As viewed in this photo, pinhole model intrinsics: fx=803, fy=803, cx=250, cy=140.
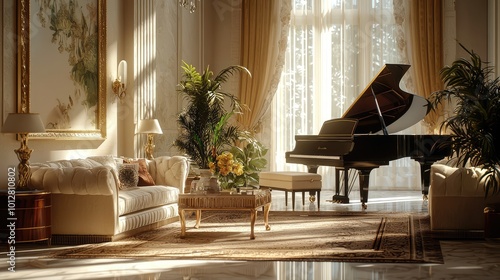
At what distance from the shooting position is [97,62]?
9172 millimetres

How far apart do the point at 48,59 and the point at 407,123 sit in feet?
16.3

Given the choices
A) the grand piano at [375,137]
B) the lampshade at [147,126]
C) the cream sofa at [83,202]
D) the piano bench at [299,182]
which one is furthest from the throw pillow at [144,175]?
the grand piano at [375,137]

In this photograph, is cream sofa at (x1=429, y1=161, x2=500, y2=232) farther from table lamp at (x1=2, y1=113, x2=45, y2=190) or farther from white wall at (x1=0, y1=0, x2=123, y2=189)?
white wall at (x1=0, y1=0, x2=123, y2=189)

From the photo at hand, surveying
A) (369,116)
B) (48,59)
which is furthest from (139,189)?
(369,116)

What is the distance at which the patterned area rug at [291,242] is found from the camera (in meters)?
Result: 6.30

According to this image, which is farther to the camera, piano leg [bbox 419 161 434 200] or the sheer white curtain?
the sheer white curtain

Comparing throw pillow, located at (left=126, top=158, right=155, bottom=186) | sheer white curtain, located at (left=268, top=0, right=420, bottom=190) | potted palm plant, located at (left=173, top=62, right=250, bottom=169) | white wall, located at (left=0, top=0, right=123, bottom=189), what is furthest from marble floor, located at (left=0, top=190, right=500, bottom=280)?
sheer white curtain, located at (left=268, top=0, right=420, bottom=190)

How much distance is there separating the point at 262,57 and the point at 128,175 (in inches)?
219

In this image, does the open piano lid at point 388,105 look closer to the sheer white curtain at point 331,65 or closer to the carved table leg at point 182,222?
the sheer white curtain at point 331,65

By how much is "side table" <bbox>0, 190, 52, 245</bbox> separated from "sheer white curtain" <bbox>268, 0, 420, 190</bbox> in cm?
725

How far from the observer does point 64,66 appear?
27.9ft

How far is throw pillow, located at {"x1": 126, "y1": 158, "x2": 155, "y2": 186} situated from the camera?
877 centimetres

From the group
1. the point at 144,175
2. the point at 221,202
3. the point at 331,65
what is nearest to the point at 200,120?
the point at 144,175

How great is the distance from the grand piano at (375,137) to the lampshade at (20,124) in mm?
4432
